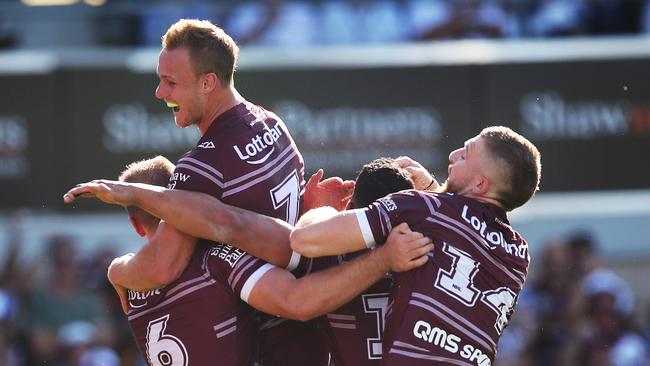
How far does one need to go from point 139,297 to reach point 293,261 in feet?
2.24

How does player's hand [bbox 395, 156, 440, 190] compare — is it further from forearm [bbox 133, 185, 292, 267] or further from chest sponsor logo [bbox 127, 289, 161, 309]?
chest sponsor logo [bbox 127, 289, 161, 309]

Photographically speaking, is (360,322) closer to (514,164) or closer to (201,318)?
(201,318)

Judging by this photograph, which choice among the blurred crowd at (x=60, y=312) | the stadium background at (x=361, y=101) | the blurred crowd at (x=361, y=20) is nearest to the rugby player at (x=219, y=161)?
the blurred crowd at (x=60, y=312)

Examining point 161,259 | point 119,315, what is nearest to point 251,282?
point 161,259

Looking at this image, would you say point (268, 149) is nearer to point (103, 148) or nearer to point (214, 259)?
point (214, 259)

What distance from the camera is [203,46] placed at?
206 inches

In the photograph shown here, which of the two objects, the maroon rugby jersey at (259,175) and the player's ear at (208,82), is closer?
the maroon rugby jersey at (259,175)

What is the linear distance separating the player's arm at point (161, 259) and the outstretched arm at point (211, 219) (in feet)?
0.25

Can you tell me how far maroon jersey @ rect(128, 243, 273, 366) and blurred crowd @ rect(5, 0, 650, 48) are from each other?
7.08m

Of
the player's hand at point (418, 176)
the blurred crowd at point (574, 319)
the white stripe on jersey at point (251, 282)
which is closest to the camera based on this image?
the white stripe on jersey at point (251, 282)

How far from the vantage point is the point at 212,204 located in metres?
4.96

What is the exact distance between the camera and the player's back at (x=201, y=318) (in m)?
5.11

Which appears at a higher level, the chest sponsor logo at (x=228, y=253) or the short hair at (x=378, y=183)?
the short hair at (x=378, y=183)

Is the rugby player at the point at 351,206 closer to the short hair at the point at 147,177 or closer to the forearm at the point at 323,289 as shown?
the forearm at the point at 323,289
